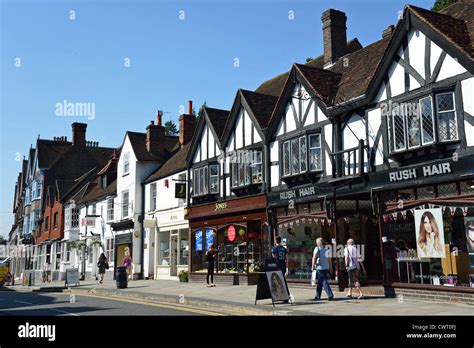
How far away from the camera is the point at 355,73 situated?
744 inches

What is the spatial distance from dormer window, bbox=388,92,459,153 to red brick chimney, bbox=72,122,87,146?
1675 inches

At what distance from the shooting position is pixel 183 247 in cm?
2764

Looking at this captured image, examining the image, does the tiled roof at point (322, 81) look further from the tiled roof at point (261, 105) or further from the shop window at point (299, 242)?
the shop window at point (299, 242)

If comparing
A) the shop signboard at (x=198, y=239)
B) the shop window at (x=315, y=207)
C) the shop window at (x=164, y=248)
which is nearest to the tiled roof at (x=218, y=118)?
the shop signboard at (x=198, y=239)

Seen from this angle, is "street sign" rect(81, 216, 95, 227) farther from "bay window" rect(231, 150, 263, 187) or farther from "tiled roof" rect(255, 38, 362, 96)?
"bay window" rect(231, 150, 263, 187)

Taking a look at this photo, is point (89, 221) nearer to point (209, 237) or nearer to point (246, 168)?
point (209, 237)

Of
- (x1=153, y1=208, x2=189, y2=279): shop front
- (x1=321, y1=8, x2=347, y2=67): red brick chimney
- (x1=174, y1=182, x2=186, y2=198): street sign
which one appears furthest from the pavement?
(x1=321, y1=8, x2=347, y2=67): red brick chimney

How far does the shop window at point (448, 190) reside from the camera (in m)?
13.4

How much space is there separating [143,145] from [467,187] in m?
24.0

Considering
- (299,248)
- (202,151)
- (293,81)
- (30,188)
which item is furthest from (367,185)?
(30,188)

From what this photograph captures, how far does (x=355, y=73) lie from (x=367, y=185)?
16.9ft

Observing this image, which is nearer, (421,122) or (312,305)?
(312,305)

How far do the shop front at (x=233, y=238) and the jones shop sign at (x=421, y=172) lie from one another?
693 centimetres

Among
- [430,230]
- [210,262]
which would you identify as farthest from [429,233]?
[210,262]
